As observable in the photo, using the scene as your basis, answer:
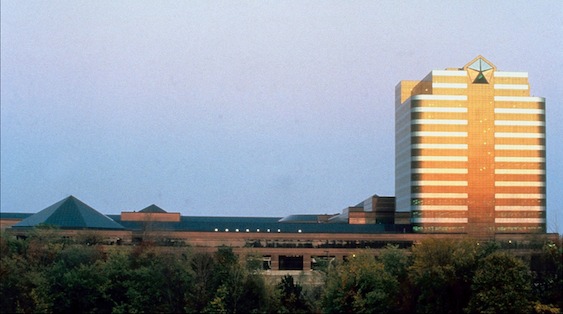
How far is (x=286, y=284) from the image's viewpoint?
7538 cm

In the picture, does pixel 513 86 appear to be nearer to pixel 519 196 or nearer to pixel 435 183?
pixel 519 196

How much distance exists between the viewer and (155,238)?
130625mm

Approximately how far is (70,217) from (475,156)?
6831cm

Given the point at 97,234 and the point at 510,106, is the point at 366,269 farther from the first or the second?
the point at 510,106

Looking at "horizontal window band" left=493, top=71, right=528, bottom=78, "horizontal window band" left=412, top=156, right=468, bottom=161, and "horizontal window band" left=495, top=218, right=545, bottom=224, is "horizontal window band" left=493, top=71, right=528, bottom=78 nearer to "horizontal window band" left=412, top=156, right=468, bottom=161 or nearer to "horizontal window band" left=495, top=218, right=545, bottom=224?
"horizontal window band" left=412, top=156, right=468, bottom=161

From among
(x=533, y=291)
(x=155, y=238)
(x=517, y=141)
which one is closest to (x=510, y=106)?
(x=517, y=141)

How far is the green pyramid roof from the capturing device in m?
134

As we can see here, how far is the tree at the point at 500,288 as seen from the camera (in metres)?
63.8

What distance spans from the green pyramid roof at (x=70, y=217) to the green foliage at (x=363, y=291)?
7087 cm

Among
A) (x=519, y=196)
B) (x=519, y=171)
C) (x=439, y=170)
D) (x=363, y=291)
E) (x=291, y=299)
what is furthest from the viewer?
(x=519, y=196)

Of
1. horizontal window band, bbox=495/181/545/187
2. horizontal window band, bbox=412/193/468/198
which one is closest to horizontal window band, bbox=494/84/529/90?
horizontal window band, bbox=495/181/545/187

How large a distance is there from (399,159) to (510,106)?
70.6ft

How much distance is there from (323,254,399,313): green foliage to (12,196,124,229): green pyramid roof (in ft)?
232

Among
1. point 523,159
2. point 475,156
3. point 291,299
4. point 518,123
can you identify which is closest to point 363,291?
point 291,299
